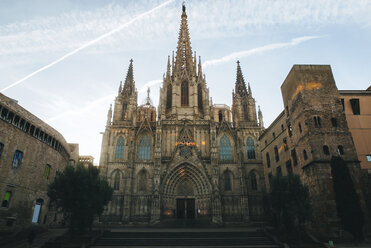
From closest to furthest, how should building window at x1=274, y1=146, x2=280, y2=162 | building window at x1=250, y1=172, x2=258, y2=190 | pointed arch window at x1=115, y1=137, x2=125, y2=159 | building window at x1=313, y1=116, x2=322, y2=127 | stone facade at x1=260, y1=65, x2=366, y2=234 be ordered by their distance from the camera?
stone facade at x1=260, y1=65, x2=366, y2=234 → building window at x1=313, y1=116, x2=322, y2=127 → building window at x1=274, y1=146, x2=280, y2=162 → building window at x1=250, y1=172, x2=258, y2=190 → pointed arch window at x1=115, y1=137, x2=125, y2=159

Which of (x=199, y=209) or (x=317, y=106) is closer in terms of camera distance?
(x=317, y=106)

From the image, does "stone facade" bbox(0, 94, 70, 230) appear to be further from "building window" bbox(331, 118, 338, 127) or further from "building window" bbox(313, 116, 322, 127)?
"building window" bbox(331, 118, 338, 127)

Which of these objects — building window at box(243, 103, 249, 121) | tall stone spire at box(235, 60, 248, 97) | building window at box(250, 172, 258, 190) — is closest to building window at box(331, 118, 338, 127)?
building window at box(250, 172, 258, 190)

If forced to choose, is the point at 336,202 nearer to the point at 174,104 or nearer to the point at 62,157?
the point at 174,104

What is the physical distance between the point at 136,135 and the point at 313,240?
25.7m

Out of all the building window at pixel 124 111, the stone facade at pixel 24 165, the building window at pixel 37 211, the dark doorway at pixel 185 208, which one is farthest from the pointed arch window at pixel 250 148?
the building window at pixel 37 211

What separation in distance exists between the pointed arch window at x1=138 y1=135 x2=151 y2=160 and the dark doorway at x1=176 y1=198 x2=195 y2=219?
7.88 m

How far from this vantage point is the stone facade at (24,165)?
19203 millimetres

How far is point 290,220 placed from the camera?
17969 mm

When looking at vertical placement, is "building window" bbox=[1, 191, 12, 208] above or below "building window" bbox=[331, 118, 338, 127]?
below

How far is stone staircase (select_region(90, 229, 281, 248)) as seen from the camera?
18.4m

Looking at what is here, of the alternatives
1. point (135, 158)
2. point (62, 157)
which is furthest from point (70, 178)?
point (135, 158)

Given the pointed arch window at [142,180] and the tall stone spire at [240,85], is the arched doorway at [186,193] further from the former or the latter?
the tall stone spire at [240,85]

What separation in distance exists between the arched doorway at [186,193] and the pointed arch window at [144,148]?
16.3 ft
